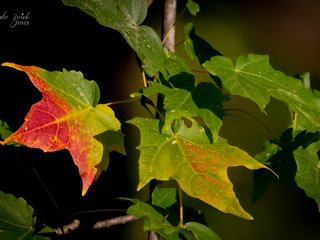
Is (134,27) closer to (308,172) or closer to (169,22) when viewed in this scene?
(169,22)

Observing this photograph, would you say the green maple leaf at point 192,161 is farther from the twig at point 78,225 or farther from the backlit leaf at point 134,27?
the twig at point 78,225

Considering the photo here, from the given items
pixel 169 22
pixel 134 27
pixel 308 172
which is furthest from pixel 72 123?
pixel 308 172

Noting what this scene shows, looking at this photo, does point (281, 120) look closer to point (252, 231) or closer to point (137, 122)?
point (252, 231)

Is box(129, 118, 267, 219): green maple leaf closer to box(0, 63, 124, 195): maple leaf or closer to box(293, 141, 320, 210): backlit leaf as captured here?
box(0, 63, 124, 195): maple leaf

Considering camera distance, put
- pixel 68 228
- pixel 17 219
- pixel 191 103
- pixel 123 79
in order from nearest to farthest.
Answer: pixel 191 103
pixel 17 219
pixel 68 228
pixel 123 79

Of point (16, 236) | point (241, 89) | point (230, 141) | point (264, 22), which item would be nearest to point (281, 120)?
point (230, 141)

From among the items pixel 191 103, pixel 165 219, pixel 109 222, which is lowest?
pixel 109 222
